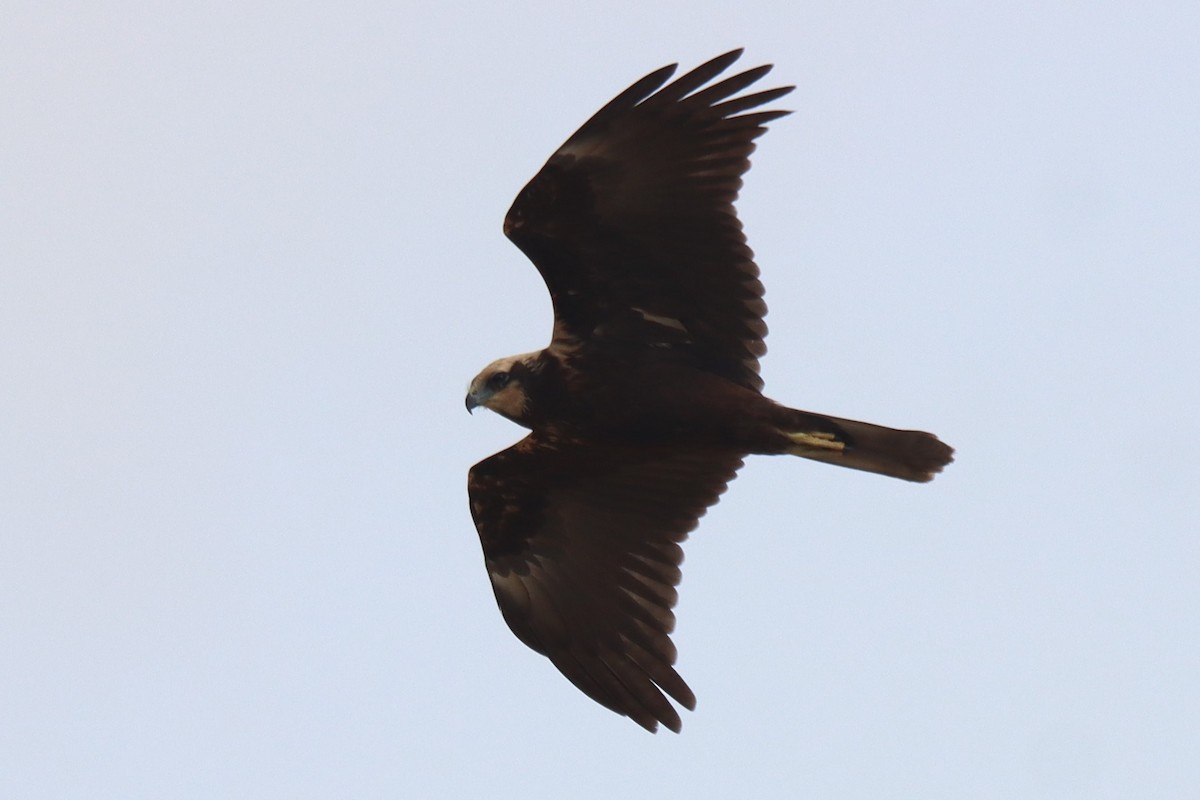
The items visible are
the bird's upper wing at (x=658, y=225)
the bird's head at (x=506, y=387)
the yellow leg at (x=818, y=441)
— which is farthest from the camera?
the bird's head at (x=506, y=387)

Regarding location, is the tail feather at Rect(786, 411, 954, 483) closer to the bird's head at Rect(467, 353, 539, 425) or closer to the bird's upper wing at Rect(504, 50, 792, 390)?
the bird's upper wing at Rect(504, 50, 792, 390)

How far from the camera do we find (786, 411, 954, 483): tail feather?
11703 millimetres

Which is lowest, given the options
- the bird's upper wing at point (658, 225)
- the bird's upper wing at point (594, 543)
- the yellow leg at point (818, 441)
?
the bird's upper wing at point (594, 543)

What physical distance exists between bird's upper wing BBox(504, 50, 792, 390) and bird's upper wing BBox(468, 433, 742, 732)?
0.77 m

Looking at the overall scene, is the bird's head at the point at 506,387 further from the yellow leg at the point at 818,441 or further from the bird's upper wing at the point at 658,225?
the yellow leg at the point at 818,441

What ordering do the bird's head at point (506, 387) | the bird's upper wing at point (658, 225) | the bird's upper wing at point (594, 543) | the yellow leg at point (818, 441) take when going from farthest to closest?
the bird's upper wing at point (594, 543) → the bird's head at point (506, 387) → the yellow leg at point (818, 441) → the bird's upper wing at point (658, 225)

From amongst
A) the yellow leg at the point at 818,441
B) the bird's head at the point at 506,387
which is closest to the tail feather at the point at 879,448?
the yellow leg at the point at 818,441

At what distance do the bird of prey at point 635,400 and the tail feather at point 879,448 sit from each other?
0.5 inches

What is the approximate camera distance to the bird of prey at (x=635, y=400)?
11305 mm

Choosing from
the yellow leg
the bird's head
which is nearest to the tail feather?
the yellow leg

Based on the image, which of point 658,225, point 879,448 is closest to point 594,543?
point 879,448

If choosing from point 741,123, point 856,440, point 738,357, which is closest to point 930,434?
point 856,440

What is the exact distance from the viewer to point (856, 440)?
38.6 feet

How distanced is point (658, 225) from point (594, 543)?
212 centimetres
